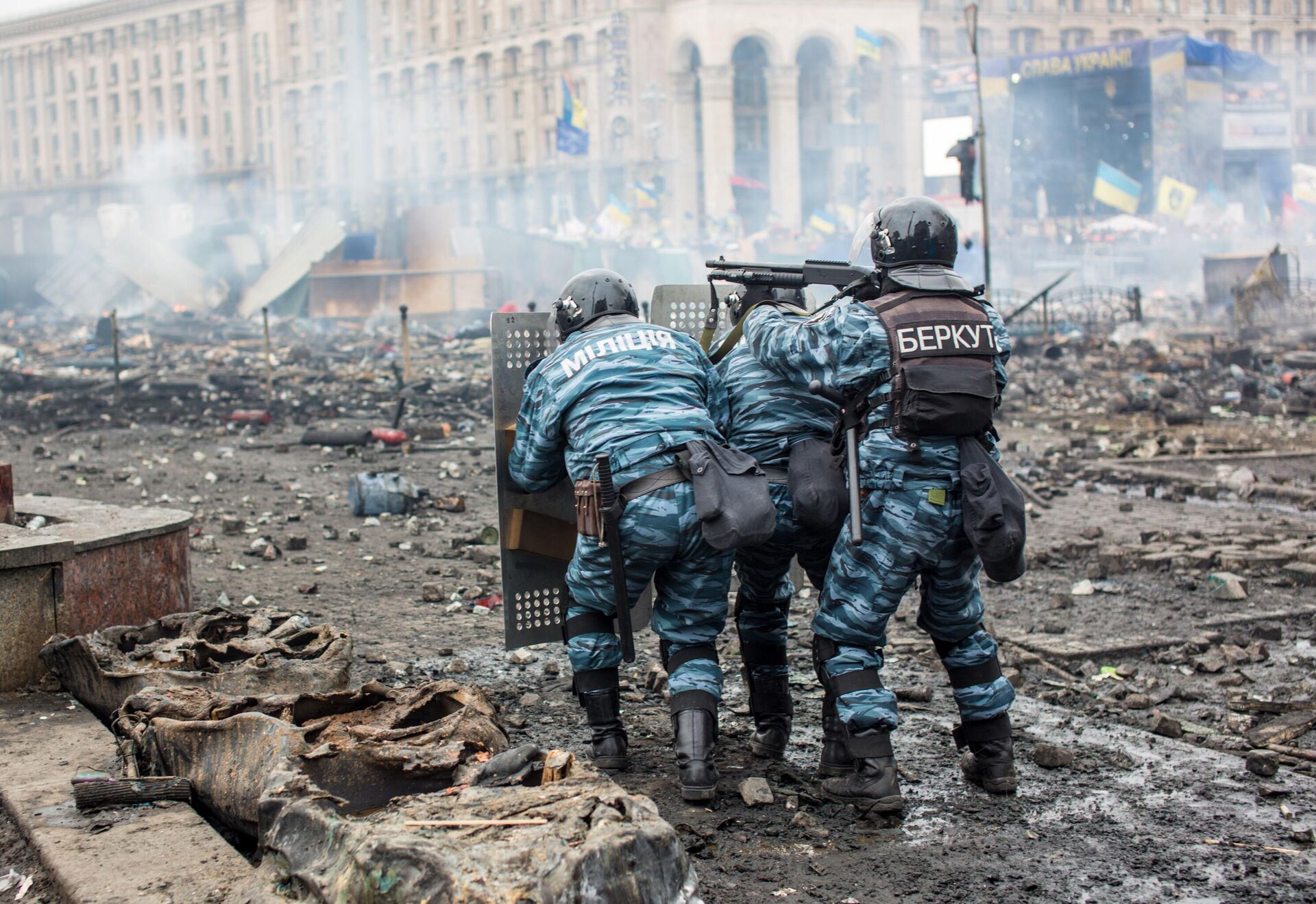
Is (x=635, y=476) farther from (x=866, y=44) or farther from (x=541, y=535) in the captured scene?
(x=866, y=44)

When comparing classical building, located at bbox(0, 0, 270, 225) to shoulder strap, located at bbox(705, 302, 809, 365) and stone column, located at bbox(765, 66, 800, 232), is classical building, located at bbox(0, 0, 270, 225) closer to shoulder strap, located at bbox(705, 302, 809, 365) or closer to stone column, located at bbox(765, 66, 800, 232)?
stone column, located at bbox(765, 66, 800, 232)

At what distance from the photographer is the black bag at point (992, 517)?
3463 millimetres

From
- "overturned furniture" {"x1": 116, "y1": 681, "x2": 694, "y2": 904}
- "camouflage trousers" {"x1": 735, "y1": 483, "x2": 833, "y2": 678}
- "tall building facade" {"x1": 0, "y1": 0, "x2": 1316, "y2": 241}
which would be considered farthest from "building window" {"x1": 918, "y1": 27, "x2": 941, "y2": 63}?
"overturned furniture" {"x1": 116, "y1": 681, "x2": 694, "y2": 904}

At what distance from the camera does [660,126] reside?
54.9 meters

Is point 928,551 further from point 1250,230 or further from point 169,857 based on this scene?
point 1250,230

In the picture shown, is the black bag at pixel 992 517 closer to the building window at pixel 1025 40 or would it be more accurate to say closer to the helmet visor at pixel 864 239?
the helmet visor at pixel 864 239

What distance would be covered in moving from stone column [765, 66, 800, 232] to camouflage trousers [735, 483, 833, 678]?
5111cm

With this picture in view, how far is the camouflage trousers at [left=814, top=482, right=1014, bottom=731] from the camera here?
141 inches

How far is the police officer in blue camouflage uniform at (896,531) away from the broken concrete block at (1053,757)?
10.1 inches

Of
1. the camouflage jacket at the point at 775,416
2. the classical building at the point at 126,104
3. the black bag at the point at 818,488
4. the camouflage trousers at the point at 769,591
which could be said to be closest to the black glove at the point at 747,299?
the camouflage jacket at the point at 775,416

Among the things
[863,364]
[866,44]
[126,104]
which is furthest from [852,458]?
[126,104]

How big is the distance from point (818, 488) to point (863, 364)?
1.39 ft

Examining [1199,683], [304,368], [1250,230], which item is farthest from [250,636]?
[1250,230]

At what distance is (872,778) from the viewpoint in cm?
353
